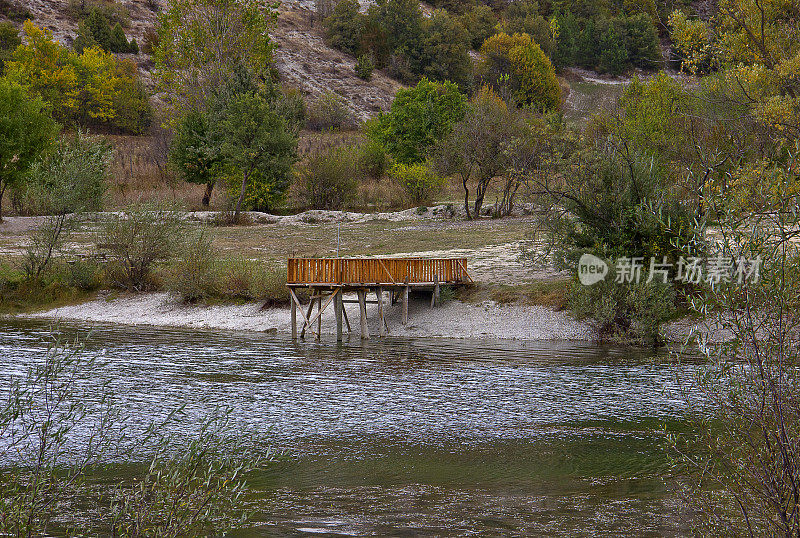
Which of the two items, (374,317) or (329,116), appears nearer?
(374,317)

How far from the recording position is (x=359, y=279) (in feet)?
97.1

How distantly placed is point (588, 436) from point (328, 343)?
14.0 meters

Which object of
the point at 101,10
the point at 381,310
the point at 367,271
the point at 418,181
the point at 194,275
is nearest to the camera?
the point at 367,271

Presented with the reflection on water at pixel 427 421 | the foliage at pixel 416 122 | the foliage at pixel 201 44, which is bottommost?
the reflection on water at pixel 427 421

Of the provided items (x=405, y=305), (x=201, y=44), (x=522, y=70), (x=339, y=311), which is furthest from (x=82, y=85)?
(x=405, y=305)

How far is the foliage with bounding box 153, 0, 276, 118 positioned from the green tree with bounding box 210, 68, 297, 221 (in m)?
11.0

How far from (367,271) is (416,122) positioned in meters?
43.4

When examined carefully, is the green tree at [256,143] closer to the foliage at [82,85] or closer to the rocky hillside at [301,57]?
the foliage at [82,85]

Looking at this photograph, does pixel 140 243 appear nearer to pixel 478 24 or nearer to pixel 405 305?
pixel 405 305

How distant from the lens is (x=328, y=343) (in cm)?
2914

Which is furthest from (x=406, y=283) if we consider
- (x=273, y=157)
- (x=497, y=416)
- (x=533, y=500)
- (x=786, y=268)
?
(x=273, y=157)

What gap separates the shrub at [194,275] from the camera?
3434 cm

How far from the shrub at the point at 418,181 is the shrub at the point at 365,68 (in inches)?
1948

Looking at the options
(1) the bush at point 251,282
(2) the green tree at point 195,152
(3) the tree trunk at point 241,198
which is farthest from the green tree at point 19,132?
(1) the bush at point 251,282
